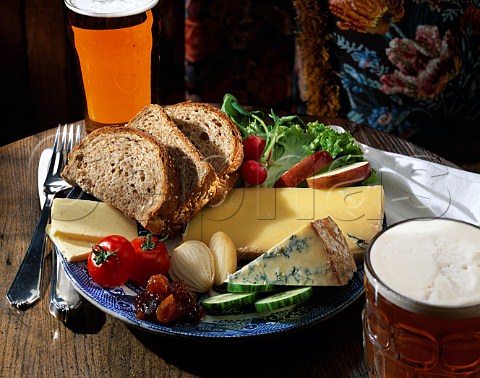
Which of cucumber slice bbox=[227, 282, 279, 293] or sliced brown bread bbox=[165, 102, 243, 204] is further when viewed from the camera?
sliced brown bread bbox=[165, 102, 243, 204]

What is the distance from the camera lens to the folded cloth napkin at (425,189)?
1907 mm

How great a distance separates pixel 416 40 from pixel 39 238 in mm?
1548

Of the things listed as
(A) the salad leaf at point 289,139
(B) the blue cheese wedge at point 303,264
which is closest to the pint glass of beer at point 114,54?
(A) the salad leaf at point 289,139

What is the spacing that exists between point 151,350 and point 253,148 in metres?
0.72

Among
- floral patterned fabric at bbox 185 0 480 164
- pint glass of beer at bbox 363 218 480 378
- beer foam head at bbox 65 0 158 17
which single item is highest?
beer foam head at bbox 65 0 158 17

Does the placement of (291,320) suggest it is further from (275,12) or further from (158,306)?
(275,12)

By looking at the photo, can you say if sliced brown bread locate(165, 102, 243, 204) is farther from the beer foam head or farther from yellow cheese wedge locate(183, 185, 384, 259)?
the beer foam head

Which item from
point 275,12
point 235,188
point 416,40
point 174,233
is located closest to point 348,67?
point 416,40

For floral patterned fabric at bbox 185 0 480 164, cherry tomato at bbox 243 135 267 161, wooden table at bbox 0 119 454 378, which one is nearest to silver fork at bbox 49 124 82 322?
wooden table at bbox 0 119 454 378

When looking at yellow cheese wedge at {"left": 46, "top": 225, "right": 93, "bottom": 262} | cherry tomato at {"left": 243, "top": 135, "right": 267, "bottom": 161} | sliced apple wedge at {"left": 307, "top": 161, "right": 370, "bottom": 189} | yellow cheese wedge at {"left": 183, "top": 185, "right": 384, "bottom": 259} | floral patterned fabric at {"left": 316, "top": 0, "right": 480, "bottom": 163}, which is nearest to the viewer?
yellow cheese wedge at {"left": 46, "top": 225, "right": 93, "bottom": 262}

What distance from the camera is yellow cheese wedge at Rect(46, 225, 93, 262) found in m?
1.61

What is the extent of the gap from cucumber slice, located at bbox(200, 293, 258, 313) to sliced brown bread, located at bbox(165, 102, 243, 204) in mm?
450

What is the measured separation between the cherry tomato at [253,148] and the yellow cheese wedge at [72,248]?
54 cm

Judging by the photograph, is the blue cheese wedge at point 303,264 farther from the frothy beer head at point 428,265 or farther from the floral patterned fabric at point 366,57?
the floral patterned fabric at point 366,57
